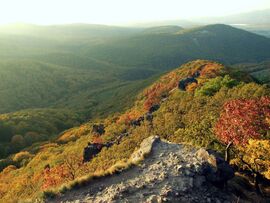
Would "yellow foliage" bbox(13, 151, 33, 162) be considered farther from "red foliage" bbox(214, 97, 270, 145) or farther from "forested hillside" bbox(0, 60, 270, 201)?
"red foliage" bbox(214, 97, 270, 145)

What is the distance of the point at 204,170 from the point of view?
28422 millimetres

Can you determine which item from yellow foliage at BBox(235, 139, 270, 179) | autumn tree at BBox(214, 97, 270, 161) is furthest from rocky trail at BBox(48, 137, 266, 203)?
autumn tree at BBox(214, 97, 270, 161)

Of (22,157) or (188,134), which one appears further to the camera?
(22,157)

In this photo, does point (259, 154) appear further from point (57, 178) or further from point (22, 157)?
point (22, 157)

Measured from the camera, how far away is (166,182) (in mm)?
26891

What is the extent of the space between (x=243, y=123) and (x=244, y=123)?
0.10 meters

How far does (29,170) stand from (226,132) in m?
50.2

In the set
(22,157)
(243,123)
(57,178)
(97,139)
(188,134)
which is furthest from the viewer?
(22,157)

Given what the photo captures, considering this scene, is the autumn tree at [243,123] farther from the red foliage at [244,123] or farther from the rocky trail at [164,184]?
the rocky trail at [164,184]

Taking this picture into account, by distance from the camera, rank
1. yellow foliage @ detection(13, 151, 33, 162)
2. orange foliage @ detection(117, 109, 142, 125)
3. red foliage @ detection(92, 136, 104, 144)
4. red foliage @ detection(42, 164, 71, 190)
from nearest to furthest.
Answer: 1. red foliage @ detection(42, 164, 71, 190)
2. red foliage @ detection(92, 136, 104, 144)
3. orange foliage @ detection(117, 109, 142, 125)
4. yellow foliage @ detection(13, 151, 33, 162)

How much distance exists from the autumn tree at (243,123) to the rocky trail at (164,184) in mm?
4849

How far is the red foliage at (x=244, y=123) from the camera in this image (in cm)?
3403

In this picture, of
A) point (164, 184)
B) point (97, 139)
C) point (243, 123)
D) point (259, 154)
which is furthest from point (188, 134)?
point (97, 139)

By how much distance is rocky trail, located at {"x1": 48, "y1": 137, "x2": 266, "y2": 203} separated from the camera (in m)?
25.6
